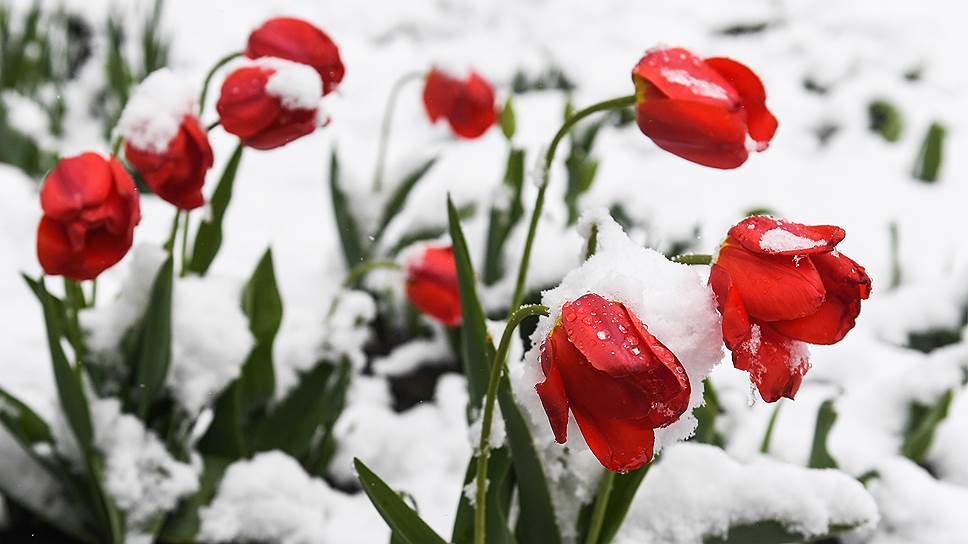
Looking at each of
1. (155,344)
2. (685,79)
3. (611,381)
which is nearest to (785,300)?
(611,381)

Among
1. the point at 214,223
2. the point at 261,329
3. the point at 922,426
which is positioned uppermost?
the point at 214,223

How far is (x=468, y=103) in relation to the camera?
134 cm

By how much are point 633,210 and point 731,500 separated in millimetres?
907

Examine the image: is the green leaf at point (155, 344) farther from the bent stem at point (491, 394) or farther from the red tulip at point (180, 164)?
the bent stem at point (491, 394)

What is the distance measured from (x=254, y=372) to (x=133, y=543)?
205mm

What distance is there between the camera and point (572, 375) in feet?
1.48

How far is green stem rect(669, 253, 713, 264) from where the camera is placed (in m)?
0.54

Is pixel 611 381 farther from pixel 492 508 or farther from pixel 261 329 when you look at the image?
pixel 261 329

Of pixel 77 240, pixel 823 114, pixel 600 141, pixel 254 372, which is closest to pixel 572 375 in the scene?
pixel 77 240

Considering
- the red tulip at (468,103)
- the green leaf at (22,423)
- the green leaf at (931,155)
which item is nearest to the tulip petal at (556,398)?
the green leaf at (22,423)

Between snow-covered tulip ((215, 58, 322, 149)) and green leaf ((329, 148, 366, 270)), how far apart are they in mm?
723

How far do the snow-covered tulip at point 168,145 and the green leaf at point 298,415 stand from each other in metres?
0.34

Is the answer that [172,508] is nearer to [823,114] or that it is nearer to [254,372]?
[254,372]

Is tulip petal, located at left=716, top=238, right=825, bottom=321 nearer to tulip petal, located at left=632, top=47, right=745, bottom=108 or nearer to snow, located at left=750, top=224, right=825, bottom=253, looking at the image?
snow, located at left=750, top=224, right=825, bottom=253
